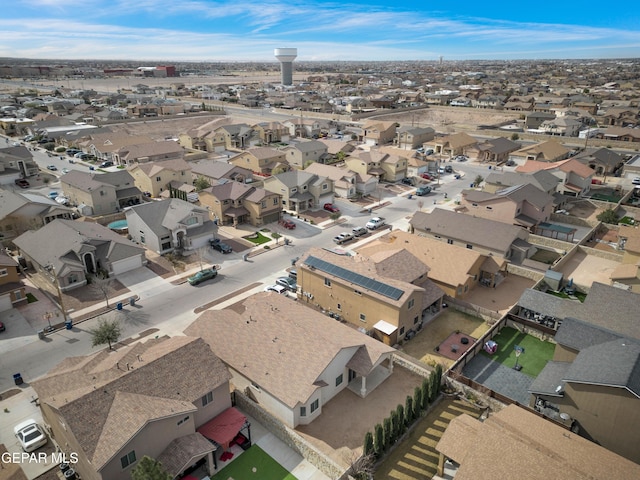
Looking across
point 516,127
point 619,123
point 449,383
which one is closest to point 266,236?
point 449,383

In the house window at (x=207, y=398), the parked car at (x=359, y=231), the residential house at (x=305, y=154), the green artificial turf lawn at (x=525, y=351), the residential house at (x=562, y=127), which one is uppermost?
the residential house at (x=562, y=127)

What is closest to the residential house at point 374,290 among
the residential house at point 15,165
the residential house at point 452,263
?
the residential house at point 452,263

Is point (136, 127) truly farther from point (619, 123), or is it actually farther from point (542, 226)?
point (619, 123)

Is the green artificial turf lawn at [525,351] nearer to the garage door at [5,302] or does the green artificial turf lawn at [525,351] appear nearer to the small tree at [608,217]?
A: the small tree at [608,217]

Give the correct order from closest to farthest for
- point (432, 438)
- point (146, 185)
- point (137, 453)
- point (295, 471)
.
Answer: point (137, 453) < point (295, 471) < point (432, 438) < point (146, 185)

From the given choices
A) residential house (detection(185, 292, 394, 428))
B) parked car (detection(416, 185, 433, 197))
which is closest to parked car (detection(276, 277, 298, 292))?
residential house (detection(185, 292, 394, 428))

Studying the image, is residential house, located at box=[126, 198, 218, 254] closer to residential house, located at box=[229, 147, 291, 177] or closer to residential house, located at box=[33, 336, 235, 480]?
residential house, located at box=[33, 336, 235, 480]
